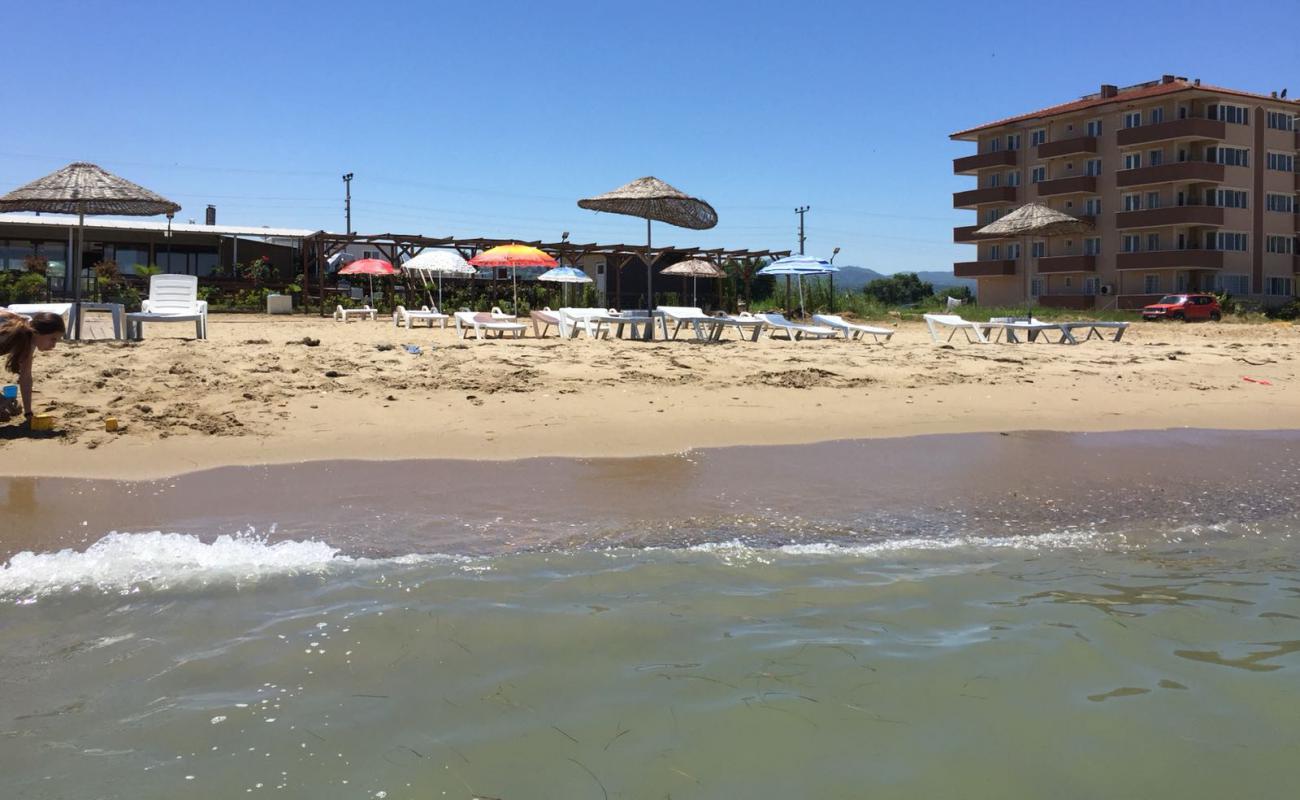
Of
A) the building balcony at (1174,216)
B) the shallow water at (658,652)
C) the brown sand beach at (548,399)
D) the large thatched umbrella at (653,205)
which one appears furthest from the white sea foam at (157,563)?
the building balcony at (1174,216)

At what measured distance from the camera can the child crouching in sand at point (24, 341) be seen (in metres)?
6.61

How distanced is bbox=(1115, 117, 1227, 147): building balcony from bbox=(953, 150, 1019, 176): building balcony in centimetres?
657

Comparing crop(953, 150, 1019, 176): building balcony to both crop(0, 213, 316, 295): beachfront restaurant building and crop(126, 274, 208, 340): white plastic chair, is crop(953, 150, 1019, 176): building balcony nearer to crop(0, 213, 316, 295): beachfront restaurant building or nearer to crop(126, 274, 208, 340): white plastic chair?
crop(0, 213, 316, 295): beachfront restaurant building

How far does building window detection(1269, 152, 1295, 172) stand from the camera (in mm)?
42344

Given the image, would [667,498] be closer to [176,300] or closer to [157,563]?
[157,563]

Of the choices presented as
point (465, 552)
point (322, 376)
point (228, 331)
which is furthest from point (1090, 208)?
point (465, 552)

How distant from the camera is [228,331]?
16750 millimetres

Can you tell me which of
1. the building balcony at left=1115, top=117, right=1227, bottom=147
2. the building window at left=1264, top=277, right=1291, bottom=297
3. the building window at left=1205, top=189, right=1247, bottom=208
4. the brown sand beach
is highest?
the building balcony at left=1115, top=117, right=1227, bottom=147

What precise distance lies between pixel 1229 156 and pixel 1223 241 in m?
3.69

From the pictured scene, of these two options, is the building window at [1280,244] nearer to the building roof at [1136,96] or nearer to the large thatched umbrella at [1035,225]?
the building roof at [1136,96]

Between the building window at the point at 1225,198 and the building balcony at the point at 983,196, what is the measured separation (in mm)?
8667

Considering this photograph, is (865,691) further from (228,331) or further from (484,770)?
(228,331)

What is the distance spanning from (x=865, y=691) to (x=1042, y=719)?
0.56 metres

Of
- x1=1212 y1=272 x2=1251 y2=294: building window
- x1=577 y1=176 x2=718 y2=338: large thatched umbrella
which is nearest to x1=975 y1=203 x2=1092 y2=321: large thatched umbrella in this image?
x1=577 y1=176 x2=718 y2=338: large thatched umbrella
